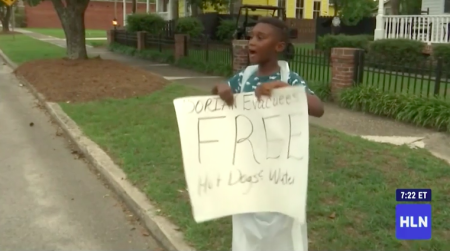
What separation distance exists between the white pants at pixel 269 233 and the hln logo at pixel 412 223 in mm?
1276

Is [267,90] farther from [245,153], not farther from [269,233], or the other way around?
[269,233]

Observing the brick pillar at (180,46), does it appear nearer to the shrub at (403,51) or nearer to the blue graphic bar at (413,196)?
the shrub at (403,51)

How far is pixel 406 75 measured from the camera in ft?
33.3

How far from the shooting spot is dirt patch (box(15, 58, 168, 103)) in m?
11.8

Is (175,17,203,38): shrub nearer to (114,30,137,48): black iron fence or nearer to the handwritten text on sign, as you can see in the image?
(114,30,137,48): black iron fence

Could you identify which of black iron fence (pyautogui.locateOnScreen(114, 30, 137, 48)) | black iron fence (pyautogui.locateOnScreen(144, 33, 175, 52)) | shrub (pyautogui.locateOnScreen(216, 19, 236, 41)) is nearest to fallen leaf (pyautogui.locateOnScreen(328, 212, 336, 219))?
black iron fence (pyautogui.locateOnScreen(144, 33, 175, 52))

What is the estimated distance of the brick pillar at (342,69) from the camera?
10758 mm

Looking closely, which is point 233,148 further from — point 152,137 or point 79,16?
point 79,16

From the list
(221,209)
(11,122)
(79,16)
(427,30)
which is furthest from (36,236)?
(427,30)

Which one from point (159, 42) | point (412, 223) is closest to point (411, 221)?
point (412, 223)

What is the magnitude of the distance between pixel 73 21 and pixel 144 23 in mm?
10862

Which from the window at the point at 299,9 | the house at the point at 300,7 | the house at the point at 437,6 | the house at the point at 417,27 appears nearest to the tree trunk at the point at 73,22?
the house at the point at 417,27

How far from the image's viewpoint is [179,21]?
26578 mm

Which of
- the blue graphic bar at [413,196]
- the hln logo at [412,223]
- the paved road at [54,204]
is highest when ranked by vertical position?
the blue graphic bar at [413,196]
